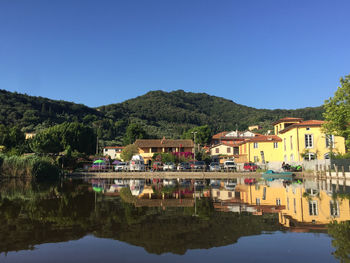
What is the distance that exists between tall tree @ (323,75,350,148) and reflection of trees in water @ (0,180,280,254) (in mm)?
27648

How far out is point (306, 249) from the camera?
6.39 metres

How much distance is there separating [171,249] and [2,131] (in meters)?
72.2

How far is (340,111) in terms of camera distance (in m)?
32.6

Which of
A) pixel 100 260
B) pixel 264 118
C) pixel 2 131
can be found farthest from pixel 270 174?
pixel 264 118

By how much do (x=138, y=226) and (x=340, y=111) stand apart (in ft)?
104

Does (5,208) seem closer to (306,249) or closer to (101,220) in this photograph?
(101,220)

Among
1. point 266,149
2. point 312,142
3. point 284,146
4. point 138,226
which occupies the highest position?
point 312,142

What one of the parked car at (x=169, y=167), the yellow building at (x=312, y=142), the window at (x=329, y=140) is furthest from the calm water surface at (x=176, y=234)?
the parked car at (x=169, y=167)

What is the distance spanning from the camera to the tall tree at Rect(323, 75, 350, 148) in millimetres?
32656

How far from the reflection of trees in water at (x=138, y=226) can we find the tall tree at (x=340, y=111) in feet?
90.7

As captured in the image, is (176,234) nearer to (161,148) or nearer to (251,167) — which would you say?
(251,167)

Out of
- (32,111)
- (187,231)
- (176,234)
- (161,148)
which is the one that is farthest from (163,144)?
(32,111)

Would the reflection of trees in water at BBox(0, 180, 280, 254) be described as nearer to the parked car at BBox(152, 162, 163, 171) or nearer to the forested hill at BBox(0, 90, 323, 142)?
the parked car at BBox(152, 162, 163, 171)

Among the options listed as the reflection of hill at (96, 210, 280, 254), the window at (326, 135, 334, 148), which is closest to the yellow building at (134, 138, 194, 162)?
the window at (326, 135, 334, 148)
